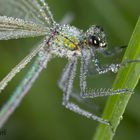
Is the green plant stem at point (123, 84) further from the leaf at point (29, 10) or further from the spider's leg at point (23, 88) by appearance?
the leaf at point (29, 10)

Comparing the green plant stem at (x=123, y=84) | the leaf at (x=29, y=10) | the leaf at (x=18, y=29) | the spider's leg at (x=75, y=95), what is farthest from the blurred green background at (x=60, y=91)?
the green plant stem at (x=123, y=84)

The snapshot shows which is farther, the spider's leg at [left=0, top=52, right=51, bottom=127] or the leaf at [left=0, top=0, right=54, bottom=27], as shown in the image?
the leaf at [left=0, top=0, right=54, bottom=27]

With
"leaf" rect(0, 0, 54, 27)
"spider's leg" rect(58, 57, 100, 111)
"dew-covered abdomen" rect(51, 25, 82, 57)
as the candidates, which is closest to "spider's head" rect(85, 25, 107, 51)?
"dew-covered abdomen" rect(51, 25, 82, 57)

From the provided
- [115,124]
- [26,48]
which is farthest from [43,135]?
[115,124]

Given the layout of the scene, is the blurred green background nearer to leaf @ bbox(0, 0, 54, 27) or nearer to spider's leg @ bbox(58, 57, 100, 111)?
spider's leg @ bbox(58, 57, 100, 111)

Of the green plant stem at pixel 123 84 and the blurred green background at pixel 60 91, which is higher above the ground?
the blurred green background at pixel 60 91
